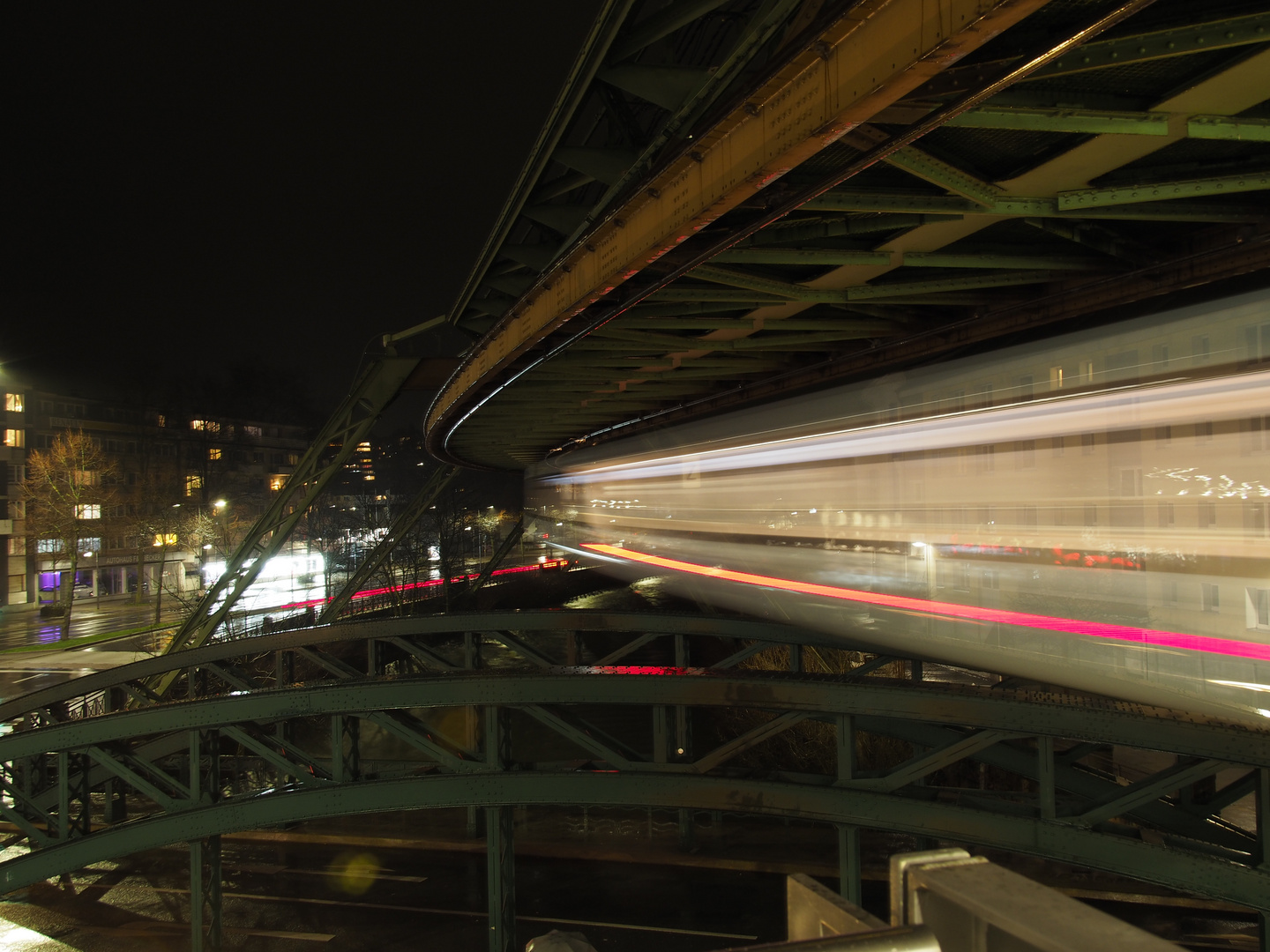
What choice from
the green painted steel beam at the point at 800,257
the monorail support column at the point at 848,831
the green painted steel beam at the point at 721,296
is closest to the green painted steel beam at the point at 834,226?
the green painted steel beam at the point at 800,257

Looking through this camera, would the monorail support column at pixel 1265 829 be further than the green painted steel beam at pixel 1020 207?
Yes

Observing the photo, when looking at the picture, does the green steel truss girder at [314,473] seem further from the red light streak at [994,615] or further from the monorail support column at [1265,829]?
the monorail support column at [1265,829]

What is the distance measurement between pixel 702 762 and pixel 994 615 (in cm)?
813

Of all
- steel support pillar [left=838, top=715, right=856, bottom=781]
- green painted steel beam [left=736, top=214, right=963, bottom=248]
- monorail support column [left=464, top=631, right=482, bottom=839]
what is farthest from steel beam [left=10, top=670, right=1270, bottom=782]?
green painted steel beam [left=736, top=214, right=963, bottom=248]

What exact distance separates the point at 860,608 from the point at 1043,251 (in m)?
11.0

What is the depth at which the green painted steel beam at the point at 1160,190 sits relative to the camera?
4289mm

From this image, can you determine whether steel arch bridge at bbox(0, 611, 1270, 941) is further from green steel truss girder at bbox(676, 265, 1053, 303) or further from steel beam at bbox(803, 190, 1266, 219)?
steel beam at bbox(803, 190, 1266, 219)

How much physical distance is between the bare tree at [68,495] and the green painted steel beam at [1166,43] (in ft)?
107

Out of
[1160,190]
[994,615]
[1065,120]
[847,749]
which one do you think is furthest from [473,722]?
[1065,120]

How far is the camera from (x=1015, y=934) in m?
1.35

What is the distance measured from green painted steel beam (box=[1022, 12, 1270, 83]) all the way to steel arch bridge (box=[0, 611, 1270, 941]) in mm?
4523

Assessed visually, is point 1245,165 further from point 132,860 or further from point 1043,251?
point 132,860

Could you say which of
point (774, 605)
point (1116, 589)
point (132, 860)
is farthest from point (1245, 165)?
point (132, 860)

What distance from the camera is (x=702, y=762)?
7.13 meters
